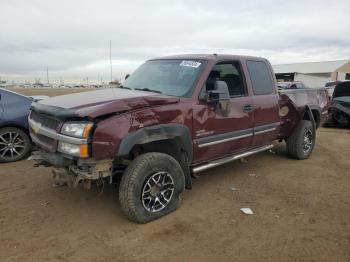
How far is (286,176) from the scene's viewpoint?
225 inches

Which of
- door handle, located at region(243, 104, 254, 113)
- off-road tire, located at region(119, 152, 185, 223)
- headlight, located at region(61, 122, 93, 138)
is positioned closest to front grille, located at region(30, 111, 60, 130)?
headlight, located at region(61, 122, 93, 138)

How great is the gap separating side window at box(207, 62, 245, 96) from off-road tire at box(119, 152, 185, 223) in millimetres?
1600

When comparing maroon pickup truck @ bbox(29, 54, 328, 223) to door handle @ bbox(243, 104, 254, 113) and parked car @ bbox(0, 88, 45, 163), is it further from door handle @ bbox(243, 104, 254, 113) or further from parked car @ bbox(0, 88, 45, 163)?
parked car @ bbox(0, 88, 45, 163)

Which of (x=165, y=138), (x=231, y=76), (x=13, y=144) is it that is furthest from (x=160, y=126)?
(x=13, y=144)

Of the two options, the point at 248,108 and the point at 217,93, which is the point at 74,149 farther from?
the point at 248,108

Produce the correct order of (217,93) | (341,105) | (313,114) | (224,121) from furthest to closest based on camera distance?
(341,105) < (313,114) < (224,121) < (217,93)

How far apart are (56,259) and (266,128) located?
387 cm

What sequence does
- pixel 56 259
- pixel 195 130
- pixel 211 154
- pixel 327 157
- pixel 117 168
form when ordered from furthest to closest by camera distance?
pixel 327 157 → pixel 211 154 → pixel 195 130 → pixel 117 168 → pixel 56 259

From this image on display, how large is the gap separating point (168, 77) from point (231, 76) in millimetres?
1056

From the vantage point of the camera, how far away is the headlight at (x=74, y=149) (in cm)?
341

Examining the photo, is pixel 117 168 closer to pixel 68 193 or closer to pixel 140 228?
pixel 140 228

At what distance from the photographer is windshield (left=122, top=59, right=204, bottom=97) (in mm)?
4539

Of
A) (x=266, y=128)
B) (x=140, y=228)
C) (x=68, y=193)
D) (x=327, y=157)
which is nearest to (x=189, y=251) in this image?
(x=140, y=228)

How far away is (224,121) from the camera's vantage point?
476cm
